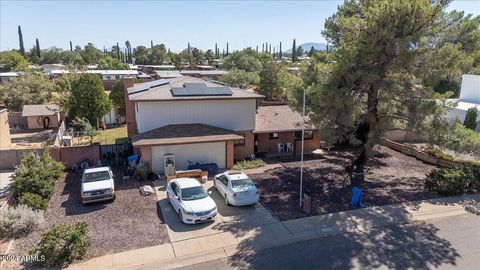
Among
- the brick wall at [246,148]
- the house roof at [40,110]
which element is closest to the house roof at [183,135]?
the brick wall at [246,148]

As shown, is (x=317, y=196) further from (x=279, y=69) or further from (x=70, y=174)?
(x=279, y=69)

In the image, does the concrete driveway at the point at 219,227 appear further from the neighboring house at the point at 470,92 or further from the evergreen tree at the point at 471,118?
the neighboring house at the point at 470,92

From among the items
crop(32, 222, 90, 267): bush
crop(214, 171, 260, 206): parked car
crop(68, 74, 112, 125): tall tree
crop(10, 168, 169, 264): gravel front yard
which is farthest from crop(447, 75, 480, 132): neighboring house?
crop(68, 74, 112, 125): tall tree

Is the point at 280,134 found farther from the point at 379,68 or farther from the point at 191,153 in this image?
the point at 379,68

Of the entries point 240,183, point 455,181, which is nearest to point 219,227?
point 240,183

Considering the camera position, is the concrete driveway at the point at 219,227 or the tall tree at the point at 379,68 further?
the tall tree at the point at 379,68
